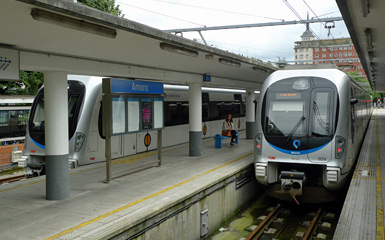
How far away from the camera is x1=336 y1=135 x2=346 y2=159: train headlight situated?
841 centimetres

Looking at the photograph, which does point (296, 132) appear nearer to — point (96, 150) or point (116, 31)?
point (116, 31)

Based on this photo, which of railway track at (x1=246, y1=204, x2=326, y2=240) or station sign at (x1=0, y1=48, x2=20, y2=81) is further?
railway track at (x1=246, y1=204, x2=326, y2=240)

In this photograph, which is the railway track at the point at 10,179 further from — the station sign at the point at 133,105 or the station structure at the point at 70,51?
the station structure at the point at 70,51

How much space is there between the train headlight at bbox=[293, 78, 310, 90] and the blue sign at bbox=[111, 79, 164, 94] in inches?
145

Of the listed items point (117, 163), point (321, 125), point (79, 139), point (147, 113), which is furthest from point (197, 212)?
point (79, 139)

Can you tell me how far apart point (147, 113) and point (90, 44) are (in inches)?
141

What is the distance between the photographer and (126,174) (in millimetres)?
9328

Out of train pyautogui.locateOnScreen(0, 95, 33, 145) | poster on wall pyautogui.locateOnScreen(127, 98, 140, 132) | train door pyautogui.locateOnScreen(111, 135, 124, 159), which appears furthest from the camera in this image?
train pyautogui.locateOnScreen(0, 95, 33, 145)

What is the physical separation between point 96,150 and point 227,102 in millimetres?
10100

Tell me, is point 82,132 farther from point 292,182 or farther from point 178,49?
point 292,182

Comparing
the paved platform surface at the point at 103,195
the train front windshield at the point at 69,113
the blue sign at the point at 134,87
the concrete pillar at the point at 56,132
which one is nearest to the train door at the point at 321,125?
the paved platform surface at the point at 103,195

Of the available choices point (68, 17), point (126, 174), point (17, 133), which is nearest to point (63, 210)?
point (126, 174)

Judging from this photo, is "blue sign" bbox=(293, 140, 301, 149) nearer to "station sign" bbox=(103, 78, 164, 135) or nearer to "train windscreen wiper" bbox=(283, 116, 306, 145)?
"train windscreen wiper" bbox=(283, 116, 306, 145)

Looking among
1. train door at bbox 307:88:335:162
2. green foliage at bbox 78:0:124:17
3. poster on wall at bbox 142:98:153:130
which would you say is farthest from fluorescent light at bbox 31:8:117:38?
green foliage at bbox 78:0:124:17
